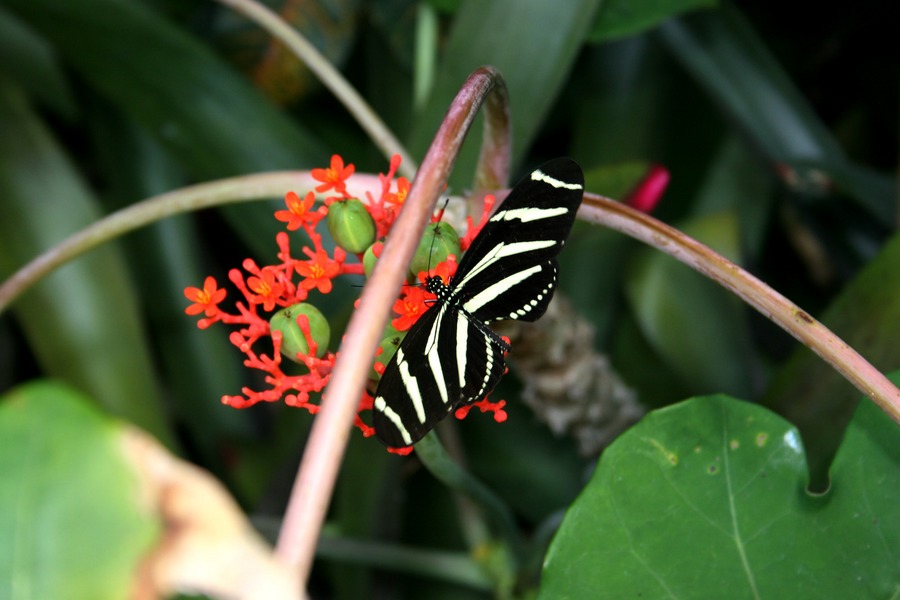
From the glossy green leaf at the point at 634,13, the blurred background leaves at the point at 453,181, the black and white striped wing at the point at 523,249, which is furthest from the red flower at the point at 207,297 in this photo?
the glossy green leaf at the point at 634,13

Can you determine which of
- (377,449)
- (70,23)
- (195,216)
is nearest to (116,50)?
(70,23)

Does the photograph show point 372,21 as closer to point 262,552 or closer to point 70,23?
point 70,23

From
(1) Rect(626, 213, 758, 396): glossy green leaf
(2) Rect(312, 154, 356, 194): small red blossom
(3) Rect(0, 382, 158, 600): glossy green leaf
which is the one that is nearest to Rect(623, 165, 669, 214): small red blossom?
(1) Rect(626, 213, 758, 396): glossy green leaf

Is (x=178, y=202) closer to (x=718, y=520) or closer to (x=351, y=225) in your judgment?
(x=351, y=225)

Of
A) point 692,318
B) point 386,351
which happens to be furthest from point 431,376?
point 692,318

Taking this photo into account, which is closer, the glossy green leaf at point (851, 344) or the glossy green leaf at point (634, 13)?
the glossy green leaf at point (851, 344)

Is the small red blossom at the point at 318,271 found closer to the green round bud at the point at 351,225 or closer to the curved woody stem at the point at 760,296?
the green round bud at the point at 351,225
